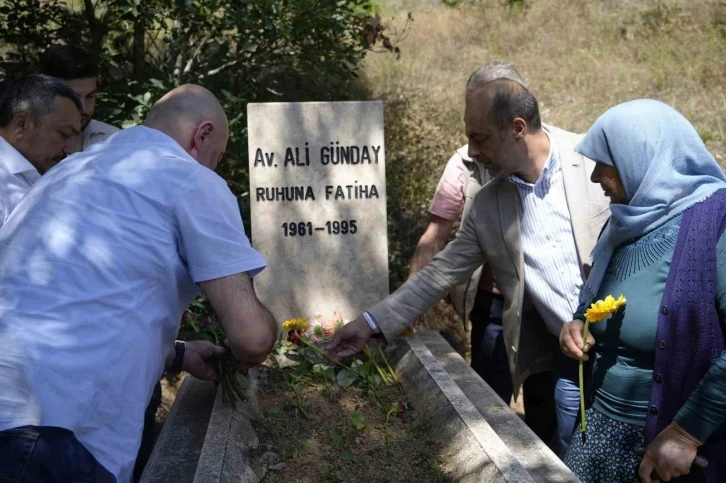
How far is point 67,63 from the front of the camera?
3.96 meters

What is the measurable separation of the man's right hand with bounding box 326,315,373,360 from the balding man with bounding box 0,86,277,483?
5.73ft

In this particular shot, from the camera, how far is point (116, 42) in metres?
6.38

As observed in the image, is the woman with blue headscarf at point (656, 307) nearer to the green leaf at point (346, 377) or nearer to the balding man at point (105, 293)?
the balding man at point (105, 293)

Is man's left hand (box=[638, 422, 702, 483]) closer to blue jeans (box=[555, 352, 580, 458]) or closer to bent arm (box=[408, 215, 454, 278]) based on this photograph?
blue jeans (box=[555, 352, 580, 458])

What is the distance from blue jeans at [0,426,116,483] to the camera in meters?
1.87

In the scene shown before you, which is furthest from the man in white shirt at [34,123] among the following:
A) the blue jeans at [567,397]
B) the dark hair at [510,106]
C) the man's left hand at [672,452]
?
the man's left hand at [672,452]

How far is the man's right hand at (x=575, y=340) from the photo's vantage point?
9.14ft

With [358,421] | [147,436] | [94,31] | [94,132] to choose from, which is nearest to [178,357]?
[147,436]

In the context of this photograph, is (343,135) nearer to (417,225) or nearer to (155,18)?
(155,18)

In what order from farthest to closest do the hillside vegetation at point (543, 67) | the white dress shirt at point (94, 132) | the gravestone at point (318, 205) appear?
the hillside vegetation at point (543, 67), the gravestone at point (318, 205), the white dress shirt at point (94, 132)

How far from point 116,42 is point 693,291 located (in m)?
5.13

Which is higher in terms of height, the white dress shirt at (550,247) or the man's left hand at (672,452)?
the white dress shirt at (550,247)

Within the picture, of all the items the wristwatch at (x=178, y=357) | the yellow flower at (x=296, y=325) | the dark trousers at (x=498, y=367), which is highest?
the wristwatch at (x=178, y=357)

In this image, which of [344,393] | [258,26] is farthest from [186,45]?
[344,393]
